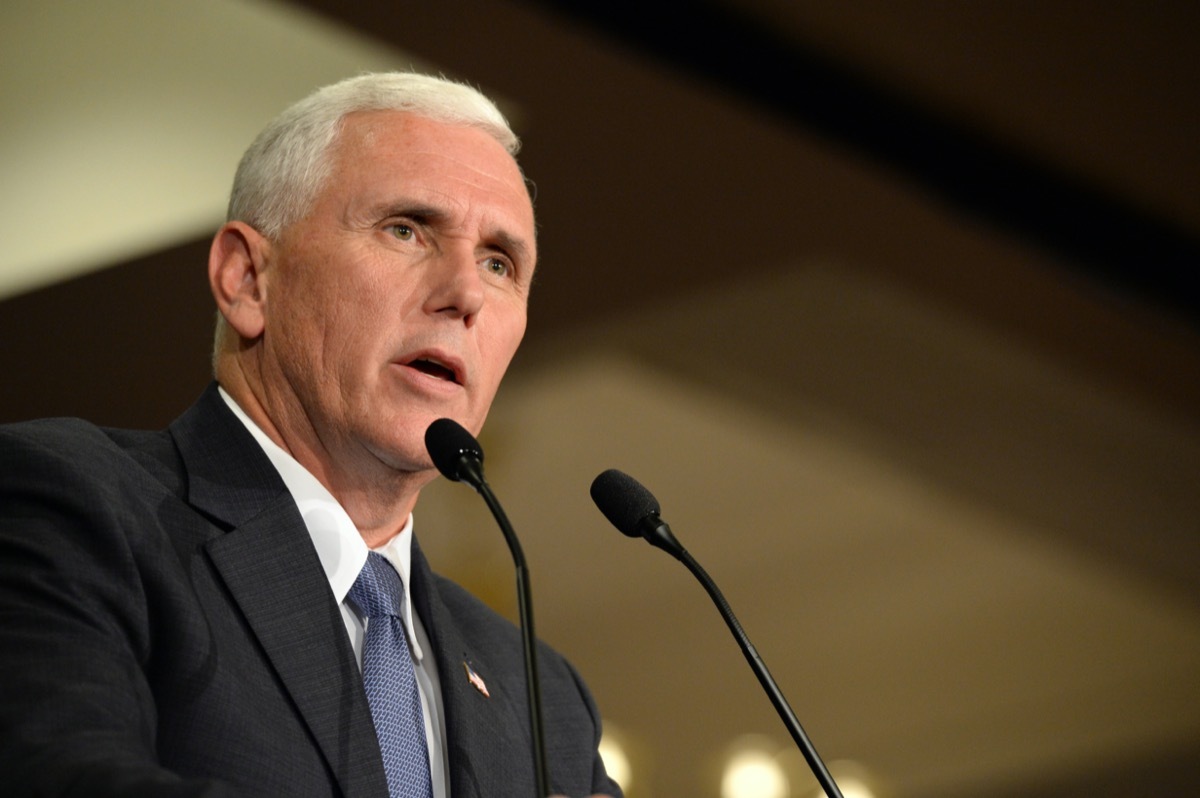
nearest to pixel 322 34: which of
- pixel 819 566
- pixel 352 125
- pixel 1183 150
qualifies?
pixel 352 125

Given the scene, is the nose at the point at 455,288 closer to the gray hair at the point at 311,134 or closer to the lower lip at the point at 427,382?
the lower lip at the point at 427,382

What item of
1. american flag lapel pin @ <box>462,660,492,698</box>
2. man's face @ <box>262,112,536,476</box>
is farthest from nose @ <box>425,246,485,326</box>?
american flag lapel pin @ <box>462,660,492,698</box>

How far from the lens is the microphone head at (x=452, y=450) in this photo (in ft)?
4.99

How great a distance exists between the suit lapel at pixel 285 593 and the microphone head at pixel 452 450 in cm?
22

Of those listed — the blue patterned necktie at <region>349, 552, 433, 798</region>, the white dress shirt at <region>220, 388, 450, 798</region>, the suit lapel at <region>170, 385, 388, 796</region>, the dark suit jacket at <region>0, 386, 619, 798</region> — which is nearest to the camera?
the dark suit jacket at <region>0, 386, 619, 798</region>

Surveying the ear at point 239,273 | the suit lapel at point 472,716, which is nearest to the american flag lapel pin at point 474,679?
the suit lapel at point 472,716

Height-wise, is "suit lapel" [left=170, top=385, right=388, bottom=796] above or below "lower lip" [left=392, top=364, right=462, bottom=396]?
below

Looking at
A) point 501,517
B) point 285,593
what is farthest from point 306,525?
point 501,517

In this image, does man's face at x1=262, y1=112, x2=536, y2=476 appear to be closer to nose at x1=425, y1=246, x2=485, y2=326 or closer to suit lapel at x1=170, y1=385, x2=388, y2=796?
nose at x1=425, y1=246, x2=485, y2=326

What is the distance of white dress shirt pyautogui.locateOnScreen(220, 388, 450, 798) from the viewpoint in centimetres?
169

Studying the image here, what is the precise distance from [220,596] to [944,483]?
2.92 m

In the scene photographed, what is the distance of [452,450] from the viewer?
5.03 feet

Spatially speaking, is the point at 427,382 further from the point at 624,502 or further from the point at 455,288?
the point at 624,502

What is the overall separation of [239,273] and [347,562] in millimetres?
529
